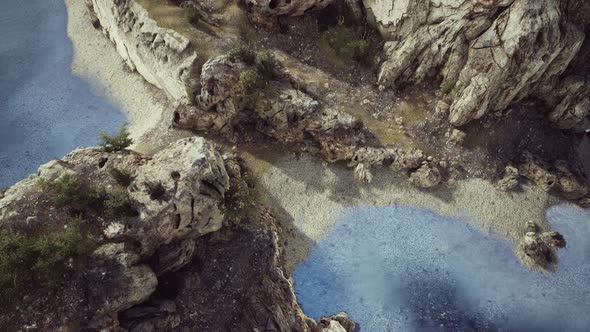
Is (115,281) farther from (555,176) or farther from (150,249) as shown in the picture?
(555,176)

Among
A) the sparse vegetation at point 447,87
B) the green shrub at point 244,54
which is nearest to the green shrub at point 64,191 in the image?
the green shrub at point 244,54

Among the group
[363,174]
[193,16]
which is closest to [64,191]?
[193,16]

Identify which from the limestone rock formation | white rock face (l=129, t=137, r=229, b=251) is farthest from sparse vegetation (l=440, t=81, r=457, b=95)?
white rock face (l=129, t=137, r=229, b=251)

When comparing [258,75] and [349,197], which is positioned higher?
[258,75]

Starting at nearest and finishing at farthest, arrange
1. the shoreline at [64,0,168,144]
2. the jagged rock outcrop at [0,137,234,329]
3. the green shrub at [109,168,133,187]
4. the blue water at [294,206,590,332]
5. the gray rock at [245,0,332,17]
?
the jagged rock outcrop at [0,137,234,329] < the green shrub at [109,168,133,187] < the blue water at [294,206,590,332] < the gray rock at [245,0,332,17] < the shoreline at [64,0,168,144]

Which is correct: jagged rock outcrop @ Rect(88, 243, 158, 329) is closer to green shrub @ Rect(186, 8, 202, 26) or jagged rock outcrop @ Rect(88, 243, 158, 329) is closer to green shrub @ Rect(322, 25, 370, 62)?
green shrub @ Rect(186, 8, 202, 26)

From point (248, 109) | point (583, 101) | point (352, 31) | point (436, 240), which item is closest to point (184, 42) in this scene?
point (248, 109)
